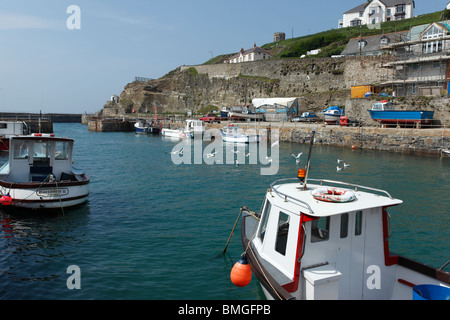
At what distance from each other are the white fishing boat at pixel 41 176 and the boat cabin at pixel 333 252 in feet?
35.4

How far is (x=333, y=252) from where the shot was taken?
23.3ft

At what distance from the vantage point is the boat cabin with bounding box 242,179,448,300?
6902 millimetres

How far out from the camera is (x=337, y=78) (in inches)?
2320

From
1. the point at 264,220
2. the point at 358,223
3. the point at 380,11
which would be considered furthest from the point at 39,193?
the point at 380,11

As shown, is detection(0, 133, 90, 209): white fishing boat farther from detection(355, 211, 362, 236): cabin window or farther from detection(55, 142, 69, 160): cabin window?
detection(355, 211, 362, 236): cabin window

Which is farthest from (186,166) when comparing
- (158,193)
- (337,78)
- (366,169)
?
(337,78)

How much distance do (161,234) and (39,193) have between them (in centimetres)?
586

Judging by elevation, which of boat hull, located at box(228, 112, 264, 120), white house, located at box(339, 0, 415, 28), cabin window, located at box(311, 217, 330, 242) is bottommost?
cabin window, located at box(311, 217, 330, 242)

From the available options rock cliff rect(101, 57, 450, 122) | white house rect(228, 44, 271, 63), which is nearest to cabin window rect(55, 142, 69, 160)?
rock cliff rect(101, 57, 450, 122)

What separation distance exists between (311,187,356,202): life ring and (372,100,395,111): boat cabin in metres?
34.8

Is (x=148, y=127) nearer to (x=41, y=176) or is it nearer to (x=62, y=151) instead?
(x=62, y=151)

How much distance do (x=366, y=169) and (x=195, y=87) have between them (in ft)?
211

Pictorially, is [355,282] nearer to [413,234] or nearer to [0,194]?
[413,234]

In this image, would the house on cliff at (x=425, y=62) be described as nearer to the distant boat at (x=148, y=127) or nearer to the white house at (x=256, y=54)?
the distant boat at (x=148, y=127)
